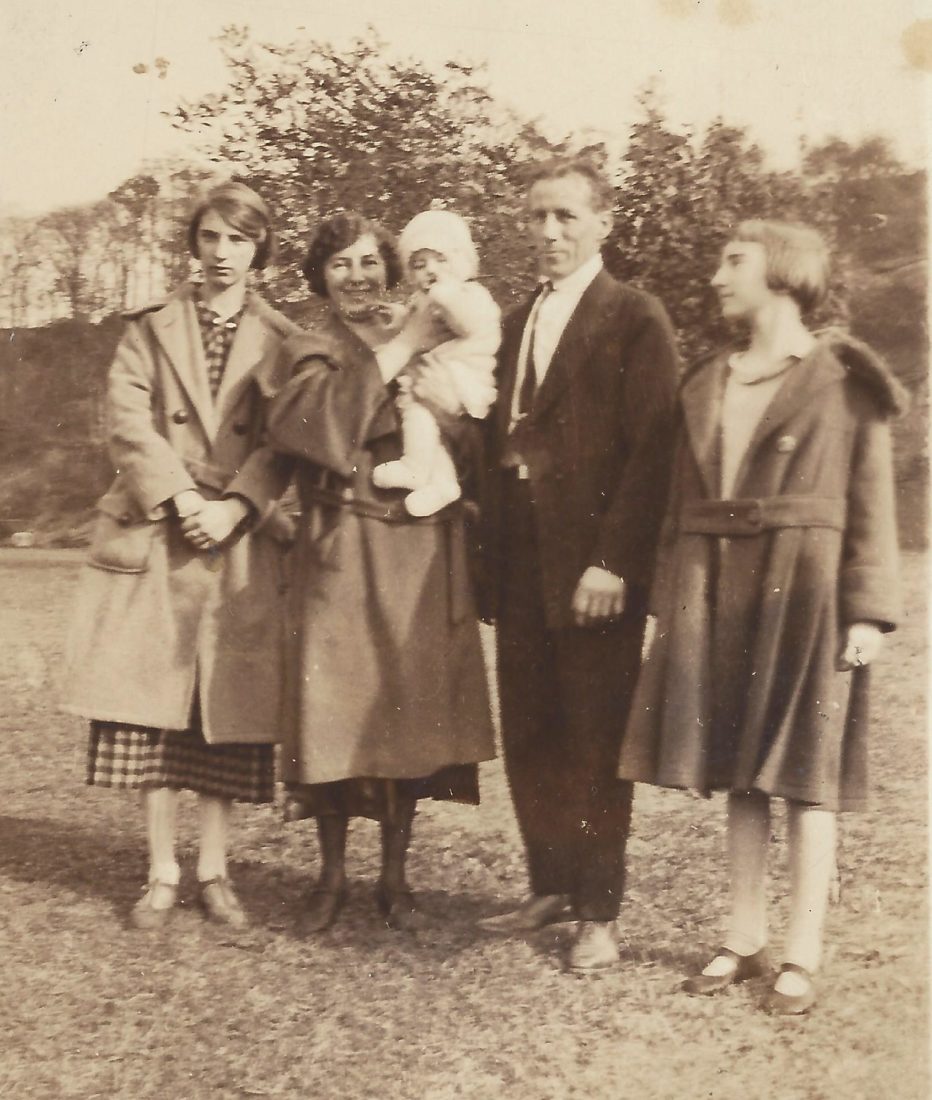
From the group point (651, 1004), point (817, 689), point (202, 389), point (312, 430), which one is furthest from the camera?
point (202, 389)

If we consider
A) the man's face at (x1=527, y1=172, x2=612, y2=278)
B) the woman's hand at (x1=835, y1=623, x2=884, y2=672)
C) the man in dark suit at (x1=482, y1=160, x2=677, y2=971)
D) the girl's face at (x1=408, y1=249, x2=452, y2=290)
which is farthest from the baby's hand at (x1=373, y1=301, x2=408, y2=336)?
the woman's hand at (x1=835, y1=623, x2=884, y2=672)

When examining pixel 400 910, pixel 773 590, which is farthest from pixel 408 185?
pixel 400 910

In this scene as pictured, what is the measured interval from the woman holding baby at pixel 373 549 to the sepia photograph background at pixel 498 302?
0.56 ft

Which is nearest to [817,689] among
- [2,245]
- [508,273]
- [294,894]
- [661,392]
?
[661,392]

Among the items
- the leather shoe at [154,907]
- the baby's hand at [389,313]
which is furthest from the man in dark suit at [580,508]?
the leather shoe at [154,907]

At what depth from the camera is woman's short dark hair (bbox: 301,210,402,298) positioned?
2.90m

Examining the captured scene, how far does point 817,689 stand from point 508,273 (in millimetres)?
1073

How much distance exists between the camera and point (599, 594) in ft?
8.91

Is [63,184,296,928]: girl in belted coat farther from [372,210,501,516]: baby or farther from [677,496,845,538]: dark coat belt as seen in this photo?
[677,496,845,538]: dark coat belt

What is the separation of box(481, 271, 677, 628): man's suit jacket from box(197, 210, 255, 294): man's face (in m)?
0.72

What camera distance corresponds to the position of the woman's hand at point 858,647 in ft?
8.11

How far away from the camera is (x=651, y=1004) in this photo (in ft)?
8.68

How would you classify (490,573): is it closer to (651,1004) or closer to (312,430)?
(312,430)

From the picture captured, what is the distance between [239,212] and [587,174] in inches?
29.8
